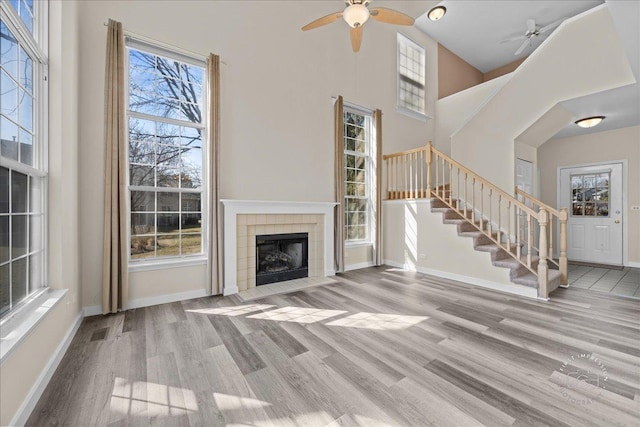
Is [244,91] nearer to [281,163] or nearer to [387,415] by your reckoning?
[281,163]

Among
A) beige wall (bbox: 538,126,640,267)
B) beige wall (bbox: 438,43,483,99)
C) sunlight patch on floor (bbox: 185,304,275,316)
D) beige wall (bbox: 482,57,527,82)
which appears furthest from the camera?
beige wall (bbox: 482,57,527,82)

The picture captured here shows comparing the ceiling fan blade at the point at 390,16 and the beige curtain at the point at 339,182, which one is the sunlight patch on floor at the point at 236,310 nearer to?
the beige curtain at the point at 339,182

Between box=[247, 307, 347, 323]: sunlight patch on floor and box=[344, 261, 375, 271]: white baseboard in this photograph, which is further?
box=[344, 261, 375, 271]: white baseboard

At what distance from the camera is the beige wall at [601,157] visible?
17.5ft

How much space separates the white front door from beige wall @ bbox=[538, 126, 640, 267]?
0.13 metres

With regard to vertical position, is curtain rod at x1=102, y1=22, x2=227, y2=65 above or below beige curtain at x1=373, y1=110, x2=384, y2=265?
above

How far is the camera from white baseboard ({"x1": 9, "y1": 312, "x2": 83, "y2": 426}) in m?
1.38

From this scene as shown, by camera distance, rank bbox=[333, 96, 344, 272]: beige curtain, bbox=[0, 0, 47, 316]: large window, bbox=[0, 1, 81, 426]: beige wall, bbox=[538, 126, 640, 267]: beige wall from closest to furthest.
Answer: bbox=[0, 0, 47, 316]: large window → bbox=[0, 1, 81, 426]: beige wall → bbox=[333, 96, 344, 272]: beige curtain → bbox=[538, 126, 640, 267]: beige wall

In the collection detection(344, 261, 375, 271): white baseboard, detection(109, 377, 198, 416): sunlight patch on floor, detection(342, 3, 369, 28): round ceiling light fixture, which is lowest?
detection(109, 377, 198, 416): sunlight patch on floor

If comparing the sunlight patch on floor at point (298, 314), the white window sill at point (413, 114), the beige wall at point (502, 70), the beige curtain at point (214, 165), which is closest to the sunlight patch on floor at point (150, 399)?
the sunlight patch on floor at point (298, 314)

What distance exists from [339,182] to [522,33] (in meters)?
6.10

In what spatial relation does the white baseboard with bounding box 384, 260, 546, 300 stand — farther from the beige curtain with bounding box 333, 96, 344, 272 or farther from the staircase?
the beige curtain with bounding box 333, 96, 344, 272

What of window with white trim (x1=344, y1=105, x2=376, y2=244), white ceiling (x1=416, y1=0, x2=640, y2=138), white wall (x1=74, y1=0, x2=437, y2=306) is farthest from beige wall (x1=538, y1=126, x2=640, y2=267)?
window with white trim (x1=344, y1=105, x2=376, y2=244)

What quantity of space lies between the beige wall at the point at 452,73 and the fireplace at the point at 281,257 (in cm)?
556
